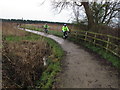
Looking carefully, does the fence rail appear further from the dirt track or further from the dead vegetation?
the dead vegetation

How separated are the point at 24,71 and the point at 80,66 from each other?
2993mm

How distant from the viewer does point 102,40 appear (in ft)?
32.7

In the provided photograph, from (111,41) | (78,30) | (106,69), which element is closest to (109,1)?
(78,30)

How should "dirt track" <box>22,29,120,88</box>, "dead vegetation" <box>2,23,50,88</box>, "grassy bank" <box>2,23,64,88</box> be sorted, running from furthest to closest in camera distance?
"dead vegetation" <box>2,23,50,88</box>, "grassy bank" <box>2,23,64,88</box>, "dirt track" <box>22,29,120,88</box>

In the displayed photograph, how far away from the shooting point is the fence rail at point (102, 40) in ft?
27.8

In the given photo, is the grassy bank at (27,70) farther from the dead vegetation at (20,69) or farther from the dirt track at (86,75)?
the dirt track at (86,75)

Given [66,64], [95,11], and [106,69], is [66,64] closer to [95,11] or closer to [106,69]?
[106,69]

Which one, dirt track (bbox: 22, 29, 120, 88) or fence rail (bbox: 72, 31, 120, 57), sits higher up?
fence rail (bbox: 72, 31, 120, 57)

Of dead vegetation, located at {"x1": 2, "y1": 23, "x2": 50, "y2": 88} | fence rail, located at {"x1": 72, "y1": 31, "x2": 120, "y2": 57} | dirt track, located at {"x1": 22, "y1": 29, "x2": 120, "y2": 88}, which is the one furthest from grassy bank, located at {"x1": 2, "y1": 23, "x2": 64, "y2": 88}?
fence rail, located at {"x1": 72, "y1": 31, "x2": 120, "y2": 57}

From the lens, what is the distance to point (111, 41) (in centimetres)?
923

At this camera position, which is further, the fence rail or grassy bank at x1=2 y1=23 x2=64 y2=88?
the fence rail

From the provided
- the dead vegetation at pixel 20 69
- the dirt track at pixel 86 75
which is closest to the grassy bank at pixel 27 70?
the dead vegetation at pixel 20 69

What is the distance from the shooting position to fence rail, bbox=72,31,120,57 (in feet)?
27.8

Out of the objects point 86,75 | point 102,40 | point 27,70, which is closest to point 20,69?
point 27,70
